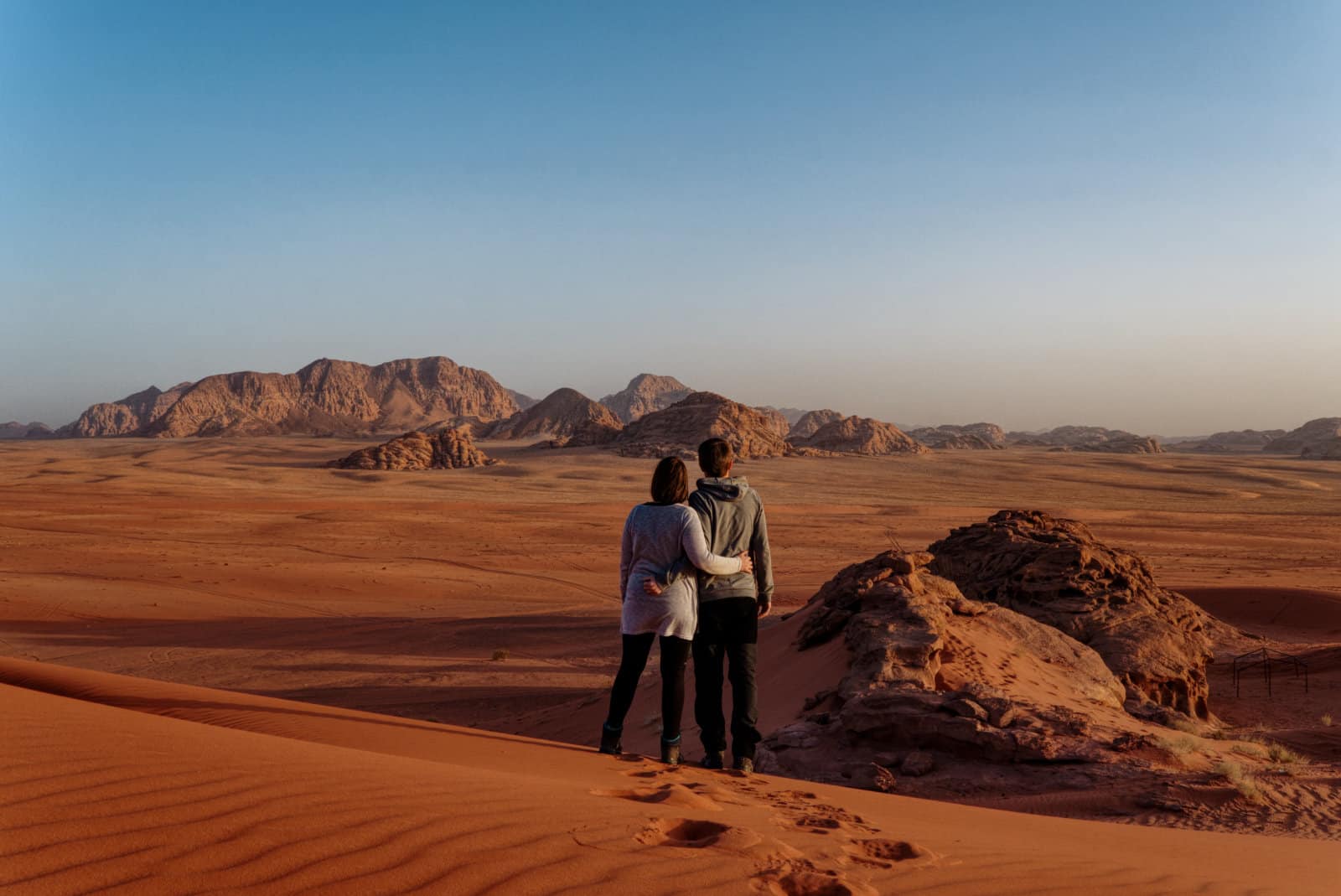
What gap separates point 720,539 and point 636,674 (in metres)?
0.97

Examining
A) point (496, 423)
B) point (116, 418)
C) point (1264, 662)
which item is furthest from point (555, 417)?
point (1264, 662)

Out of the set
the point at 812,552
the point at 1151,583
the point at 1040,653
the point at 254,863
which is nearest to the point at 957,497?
the point at 812,552

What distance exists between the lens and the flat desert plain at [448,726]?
2971 mm

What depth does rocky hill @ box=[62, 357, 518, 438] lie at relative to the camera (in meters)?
146

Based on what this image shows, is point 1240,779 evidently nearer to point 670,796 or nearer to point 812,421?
point 670,796

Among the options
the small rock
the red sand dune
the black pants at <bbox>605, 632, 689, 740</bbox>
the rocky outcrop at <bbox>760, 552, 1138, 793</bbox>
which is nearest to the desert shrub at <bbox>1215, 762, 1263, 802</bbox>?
the rocky outcrop at <bbox>760, 552, 1138, 793</bbox>

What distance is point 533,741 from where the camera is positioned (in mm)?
6176

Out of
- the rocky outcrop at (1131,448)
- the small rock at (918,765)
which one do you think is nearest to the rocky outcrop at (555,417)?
the rocky outcrop at (1131,448)

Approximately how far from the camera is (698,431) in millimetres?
80062

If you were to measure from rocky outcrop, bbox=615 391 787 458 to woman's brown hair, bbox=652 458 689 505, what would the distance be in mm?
65832

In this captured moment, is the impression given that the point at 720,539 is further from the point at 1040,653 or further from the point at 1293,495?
the point at 1293,495

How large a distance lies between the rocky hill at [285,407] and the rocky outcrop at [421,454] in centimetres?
7048

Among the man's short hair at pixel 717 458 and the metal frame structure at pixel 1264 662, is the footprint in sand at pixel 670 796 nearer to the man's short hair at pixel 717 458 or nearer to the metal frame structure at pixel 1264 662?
the man's short hair at pixel 717 458

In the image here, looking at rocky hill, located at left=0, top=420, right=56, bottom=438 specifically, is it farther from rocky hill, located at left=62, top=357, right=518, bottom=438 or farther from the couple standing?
the couple standing
